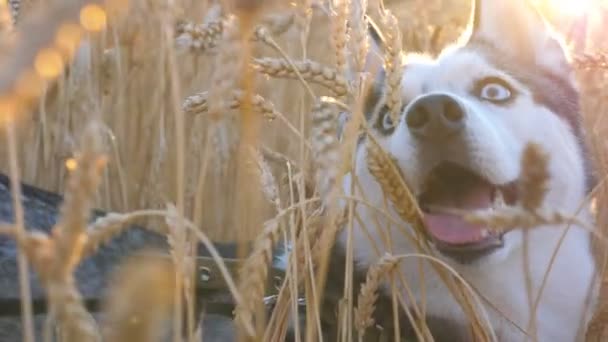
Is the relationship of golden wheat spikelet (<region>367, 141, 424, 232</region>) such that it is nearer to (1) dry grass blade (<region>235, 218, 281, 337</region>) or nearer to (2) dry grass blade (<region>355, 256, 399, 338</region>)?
(2) dry grass blade (<region>355, 256, 399, 338</region>)

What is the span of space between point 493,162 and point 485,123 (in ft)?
0.24

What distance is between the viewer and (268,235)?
810 mm

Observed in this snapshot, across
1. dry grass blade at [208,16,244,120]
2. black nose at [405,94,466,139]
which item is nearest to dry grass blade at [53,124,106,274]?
dry grass blade at [208,16,244,120]

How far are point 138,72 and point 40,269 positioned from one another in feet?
6.73

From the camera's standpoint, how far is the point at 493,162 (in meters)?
1.54

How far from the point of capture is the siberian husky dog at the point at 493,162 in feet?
5.08

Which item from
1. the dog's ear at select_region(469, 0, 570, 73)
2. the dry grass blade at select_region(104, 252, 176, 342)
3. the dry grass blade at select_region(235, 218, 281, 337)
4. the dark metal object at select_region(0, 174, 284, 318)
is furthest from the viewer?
the dog's ear at select_region(469, 0, 570, 73)

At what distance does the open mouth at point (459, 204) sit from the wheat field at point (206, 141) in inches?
7.9

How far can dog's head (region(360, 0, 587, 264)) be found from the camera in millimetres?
1543

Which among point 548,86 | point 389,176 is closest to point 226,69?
point 389,176

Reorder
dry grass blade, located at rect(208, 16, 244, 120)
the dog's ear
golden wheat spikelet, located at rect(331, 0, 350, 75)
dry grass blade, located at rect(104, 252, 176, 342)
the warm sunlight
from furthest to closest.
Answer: the dog's ear, the warm sunlight, golden wheat spikelet, located at rect(331, 0, 350, 75), dry grass blade, located at rect(208, 16, 244, 120), dry grass blade, located at rect(104, 252, 176, 342)

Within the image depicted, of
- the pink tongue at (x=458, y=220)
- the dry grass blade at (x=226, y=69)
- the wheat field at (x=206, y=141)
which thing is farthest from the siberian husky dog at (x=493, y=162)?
the dry grass blade at (x=226, y=69)

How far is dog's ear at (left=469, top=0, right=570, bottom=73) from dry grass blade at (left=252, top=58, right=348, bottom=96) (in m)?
0.92

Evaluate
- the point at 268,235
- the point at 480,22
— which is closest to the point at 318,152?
the point at 268,235
